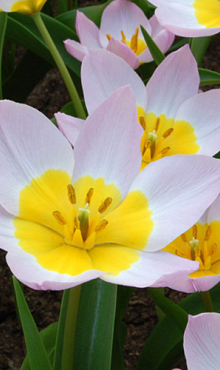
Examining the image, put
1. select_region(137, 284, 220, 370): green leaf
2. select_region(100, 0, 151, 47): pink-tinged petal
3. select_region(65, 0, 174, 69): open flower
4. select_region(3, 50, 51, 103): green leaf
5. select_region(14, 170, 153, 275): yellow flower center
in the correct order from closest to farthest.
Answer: select_region(14, 170, 153, 275): yellow flower center → select_region(137, 284, 220, 370): green leaf → select_region(65, 0, 174, 69): open flower → select_region(100, 0, 151, 47): pink-tinged petal → select_region(3, 50, 51, 103): green leaf

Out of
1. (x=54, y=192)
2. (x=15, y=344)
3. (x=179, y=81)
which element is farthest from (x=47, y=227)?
(x=15, y=344)

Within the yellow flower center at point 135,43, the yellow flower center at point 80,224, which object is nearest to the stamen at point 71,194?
the yellow flower center at point 80,224

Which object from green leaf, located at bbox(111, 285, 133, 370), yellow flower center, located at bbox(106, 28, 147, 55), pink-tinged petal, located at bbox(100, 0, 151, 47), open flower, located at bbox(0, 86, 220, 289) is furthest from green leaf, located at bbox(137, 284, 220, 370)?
pink-tinged petal, located at bbox(100, 0, 151, 47)

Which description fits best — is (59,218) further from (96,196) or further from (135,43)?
(135,43)

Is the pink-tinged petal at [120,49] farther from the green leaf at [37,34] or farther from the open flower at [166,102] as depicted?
the green leaf at [37,34]

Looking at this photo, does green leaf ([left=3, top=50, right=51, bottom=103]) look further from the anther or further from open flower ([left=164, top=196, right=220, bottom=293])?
open flower ([left=164, top=196, right=220, bottom=293])

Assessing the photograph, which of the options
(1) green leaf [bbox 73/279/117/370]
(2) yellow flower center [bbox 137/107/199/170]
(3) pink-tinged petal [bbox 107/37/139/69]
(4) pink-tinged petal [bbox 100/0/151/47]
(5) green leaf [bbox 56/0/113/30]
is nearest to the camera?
(1) green leaf [bbox 73/279/117/370]
